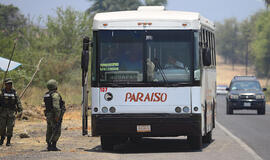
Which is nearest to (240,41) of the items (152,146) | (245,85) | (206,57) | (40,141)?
(245,85)

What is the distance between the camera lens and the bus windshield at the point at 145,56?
48.2ft

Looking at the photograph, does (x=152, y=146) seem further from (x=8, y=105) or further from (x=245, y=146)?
(x=8, y=105)

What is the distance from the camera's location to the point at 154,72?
14.7 metres

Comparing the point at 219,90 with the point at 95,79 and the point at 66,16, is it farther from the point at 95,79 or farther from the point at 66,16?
the point at 95,79

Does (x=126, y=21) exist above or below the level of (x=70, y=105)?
above

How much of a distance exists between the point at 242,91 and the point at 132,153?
19.1 meters

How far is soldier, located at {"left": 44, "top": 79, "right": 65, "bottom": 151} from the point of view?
14859mm

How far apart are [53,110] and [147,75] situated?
2.23m

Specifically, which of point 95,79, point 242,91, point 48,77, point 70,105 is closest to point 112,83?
point 95,79

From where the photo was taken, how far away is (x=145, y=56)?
48.4ft

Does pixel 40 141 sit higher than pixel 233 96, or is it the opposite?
pixel 233 96

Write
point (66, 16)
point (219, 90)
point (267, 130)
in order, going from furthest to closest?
point (219, 90)
point (66, 16)
point (267, 130)

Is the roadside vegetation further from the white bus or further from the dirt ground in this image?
the white bus

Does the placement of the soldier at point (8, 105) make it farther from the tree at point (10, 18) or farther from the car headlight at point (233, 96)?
the tree at point (10, 18)
